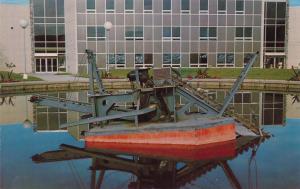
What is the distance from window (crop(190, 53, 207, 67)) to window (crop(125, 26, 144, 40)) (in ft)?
21.4

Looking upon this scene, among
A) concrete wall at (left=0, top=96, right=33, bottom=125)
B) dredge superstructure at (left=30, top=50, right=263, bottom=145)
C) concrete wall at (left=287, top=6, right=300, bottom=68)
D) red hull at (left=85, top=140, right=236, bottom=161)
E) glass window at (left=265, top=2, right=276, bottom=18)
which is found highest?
glass window at (left=265, top=2, right=276, bottom=18)

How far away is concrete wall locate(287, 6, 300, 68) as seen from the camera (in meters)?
61.2

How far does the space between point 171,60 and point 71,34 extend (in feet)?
40.4

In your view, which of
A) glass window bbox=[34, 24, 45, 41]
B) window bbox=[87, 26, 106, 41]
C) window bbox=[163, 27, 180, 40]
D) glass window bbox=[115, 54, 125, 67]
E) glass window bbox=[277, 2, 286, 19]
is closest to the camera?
glass window bbox=[115, 54, 125, 67]

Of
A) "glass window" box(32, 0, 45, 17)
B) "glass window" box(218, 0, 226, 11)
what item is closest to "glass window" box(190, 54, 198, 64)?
"glass window" box(218, 0, 226, 11)

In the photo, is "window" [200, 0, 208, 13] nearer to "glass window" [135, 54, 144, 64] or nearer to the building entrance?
"glass window" [135, 54, 144, 64]

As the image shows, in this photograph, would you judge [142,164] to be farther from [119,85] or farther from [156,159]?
[119,85]

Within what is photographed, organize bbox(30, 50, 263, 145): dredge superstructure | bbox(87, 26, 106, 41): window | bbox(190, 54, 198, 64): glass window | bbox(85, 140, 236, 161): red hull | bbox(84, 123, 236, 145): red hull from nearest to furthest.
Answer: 1. bbox(85, 140, 236, 161): red hull
2. bbox(84, 123, 236, 145): red hull
3. bbox(30, 50, 263, 145): dredge superstructure
4. bbox(87, 26, 106, 41): window
5. bbox(190, 54, 198, 64): glass window

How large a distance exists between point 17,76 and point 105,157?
34377mm

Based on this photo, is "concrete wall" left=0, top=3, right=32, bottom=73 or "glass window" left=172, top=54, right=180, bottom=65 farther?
"concrete wall" left=0, top=3, right=32, bottom=73

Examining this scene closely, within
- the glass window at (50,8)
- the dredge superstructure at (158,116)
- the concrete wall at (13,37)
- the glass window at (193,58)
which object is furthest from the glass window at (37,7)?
the dredge superstructure at (158,116)

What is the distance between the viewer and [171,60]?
189 feet

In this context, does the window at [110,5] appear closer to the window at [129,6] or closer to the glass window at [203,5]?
the window at [129,6]

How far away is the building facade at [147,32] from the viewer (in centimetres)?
5678
